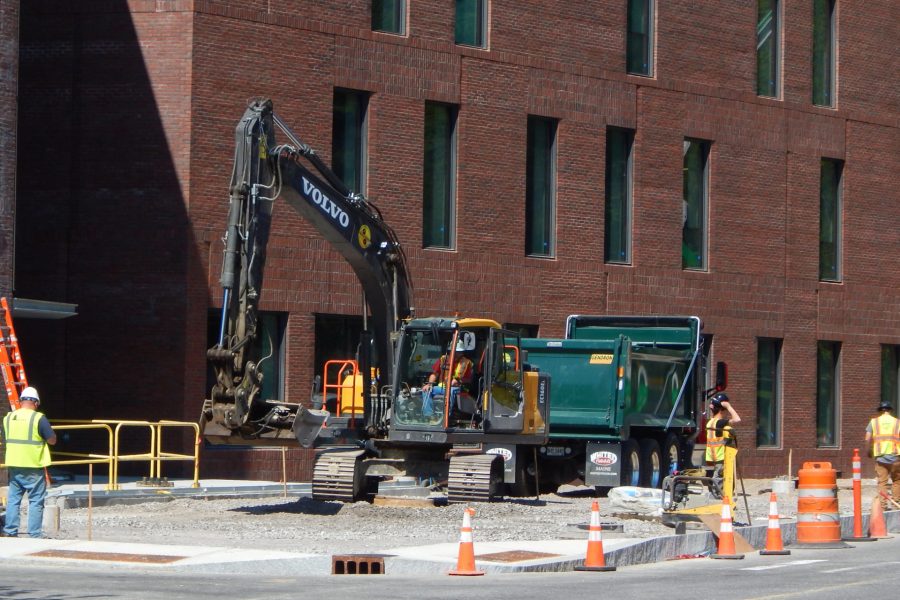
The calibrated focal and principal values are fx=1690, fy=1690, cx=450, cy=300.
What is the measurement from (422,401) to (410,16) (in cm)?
1235

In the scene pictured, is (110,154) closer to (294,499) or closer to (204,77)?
(204,77)

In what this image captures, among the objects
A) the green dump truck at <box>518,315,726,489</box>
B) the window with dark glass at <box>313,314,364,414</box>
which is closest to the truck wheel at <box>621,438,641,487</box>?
the green dump truck at <box>518,315,726,489</box>

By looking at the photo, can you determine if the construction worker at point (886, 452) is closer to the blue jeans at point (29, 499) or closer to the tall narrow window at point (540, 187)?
the tall narrow window at point (540, 187)

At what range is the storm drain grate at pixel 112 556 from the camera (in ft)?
55.7

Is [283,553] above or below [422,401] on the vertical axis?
below

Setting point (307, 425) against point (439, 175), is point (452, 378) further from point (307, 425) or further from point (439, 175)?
point (439, 175)

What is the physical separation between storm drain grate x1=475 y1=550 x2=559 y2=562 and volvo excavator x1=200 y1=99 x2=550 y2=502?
4366 mm

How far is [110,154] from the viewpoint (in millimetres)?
31203

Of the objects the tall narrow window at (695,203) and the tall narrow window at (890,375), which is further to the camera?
the tall narrow window at (890,375)

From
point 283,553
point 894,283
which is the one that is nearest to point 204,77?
point 283,553

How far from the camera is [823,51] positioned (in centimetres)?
4256

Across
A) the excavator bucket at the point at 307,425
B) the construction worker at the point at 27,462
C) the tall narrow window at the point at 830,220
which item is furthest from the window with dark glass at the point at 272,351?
the tall narrow window at the point at 830,220

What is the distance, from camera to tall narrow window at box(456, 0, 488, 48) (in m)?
35.0

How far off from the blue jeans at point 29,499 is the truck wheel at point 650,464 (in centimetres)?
1258
